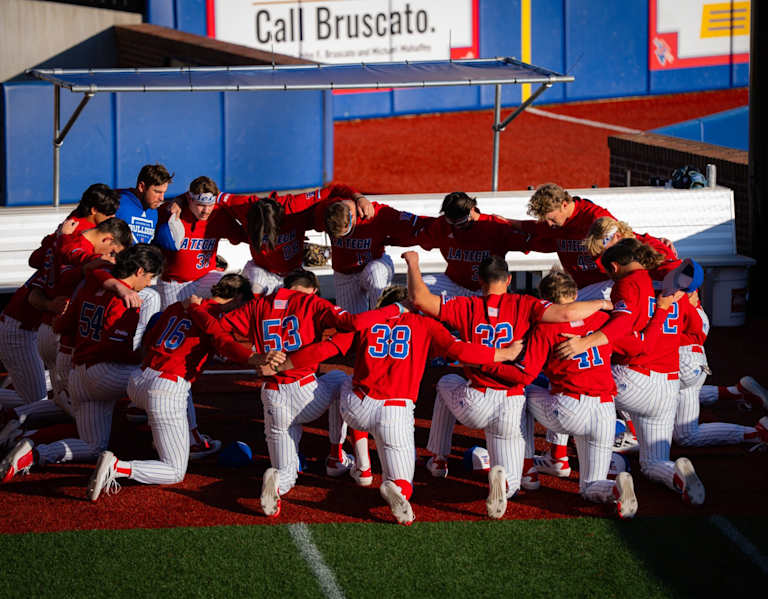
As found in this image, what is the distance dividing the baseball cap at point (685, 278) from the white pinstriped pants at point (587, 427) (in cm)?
103

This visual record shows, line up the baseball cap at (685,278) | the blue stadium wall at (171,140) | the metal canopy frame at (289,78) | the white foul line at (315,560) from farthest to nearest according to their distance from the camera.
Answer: the blue stadium wall at (171,140) < the metal canopy frame at (289,78) < the baseball cap at (685,278) < the white foul line at (315,560)

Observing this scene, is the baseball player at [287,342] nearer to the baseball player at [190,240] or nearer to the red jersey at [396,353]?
the red jersey at [396,353]

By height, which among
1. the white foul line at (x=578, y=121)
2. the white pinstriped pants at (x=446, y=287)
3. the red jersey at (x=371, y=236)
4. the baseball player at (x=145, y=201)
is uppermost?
the white foul line at (x=578, y=121)

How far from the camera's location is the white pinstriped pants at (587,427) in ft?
22.2

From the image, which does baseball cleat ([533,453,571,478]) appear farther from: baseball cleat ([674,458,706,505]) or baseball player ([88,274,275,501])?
baseball player ([88,274,275,501])

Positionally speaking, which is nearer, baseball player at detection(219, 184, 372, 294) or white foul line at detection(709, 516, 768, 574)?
white foul line at detection(709, 516, 768, 574)

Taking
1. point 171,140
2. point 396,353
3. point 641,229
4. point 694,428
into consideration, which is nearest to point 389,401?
point 396,353

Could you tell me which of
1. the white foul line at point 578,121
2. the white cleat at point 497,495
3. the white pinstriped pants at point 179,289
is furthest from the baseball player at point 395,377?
the white foul line at point 578,121

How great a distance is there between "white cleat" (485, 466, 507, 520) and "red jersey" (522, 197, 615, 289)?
2603 mm

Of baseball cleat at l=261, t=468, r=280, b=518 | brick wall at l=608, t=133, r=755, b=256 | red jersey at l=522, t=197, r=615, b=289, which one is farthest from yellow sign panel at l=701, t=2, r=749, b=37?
baseball cleat at l=261, t=468, r=280, b=518

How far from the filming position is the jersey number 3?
22.4 ft

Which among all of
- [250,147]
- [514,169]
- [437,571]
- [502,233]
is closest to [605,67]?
[514,169]

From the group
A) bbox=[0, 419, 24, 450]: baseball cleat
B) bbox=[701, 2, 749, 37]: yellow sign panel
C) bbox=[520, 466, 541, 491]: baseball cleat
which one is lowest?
bbox=[520, 466, 541, 491]: baseball cleat

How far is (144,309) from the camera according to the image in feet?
27.8
